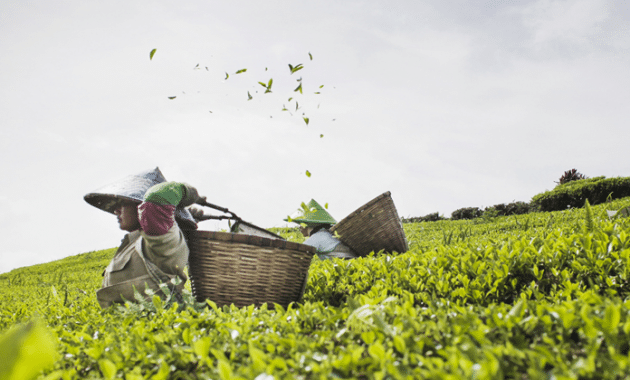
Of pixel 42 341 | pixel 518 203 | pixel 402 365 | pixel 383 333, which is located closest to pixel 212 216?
pixel 383 333

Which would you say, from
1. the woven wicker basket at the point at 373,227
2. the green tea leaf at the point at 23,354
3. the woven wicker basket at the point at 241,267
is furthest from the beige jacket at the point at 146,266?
the woven wicker basket at the point at 373,227

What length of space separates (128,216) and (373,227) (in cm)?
294

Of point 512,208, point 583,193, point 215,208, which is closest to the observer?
point 215,208

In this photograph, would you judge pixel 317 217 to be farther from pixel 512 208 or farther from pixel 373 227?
pixel 512 208

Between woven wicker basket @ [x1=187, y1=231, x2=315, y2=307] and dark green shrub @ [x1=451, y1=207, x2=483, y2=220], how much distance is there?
13.3 metres

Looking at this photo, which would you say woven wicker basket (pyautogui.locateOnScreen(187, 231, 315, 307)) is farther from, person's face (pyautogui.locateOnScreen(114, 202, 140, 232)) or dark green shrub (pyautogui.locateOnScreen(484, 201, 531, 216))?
dark green shrub (pyautogui.locateOnScreen(484, 201, 531, 216))

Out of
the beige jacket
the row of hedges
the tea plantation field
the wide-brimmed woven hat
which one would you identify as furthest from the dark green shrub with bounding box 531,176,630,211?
the beige jacket

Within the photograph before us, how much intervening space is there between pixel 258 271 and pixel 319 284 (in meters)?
0.70

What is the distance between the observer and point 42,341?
0.61m

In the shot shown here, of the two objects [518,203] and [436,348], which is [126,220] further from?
[518,203]

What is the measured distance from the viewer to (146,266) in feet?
9.15

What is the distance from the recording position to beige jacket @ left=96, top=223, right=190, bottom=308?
2.70 meters

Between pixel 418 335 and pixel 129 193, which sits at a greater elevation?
pixel 129 193

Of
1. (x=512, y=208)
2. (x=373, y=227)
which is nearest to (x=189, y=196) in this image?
(x=373, y=227)
